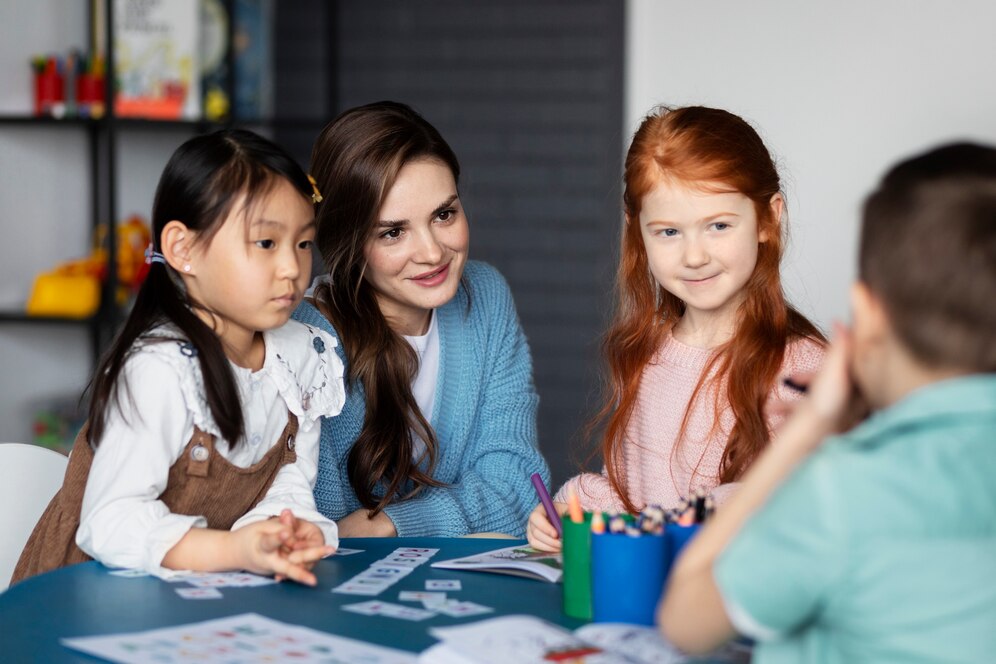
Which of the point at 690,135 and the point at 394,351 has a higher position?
the point at 690,135

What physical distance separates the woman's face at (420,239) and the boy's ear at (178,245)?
466mm

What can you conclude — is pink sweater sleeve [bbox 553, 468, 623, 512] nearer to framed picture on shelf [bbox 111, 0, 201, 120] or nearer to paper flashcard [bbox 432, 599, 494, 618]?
paper flashcard [bbox 432, 599, 494, 618]

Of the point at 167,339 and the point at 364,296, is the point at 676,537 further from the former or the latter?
the point at 364,296

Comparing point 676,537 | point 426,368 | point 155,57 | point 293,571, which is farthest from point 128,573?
point 155,57

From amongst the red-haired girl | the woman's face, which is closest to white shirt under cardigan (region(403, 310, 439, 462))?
the woman's face

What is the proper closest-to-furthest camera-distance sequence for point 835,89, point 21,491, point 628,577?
1. point 628,577
2. point 21,491
3. point 835,89

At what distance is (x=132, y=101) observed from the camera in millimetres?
3545

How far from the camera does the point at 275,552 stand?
4.67 ft

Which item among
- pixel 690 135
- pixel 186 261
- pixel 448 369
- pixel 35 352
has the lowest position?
pixel 35 352

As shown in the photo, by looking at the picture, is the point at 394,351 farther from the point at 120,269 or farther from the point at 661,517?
the point at 120,269

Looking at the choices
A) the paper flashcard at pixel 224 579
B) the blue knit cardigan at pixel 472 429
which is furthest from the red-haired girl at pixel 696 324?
the paper flashcard at pixel 224 579

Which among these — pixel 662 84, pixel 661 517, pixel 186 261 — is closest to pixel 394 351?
pixel 186 261

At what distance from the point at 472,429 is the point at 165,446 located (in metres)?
0.82

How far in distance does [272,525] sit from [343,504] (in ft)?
2.02
